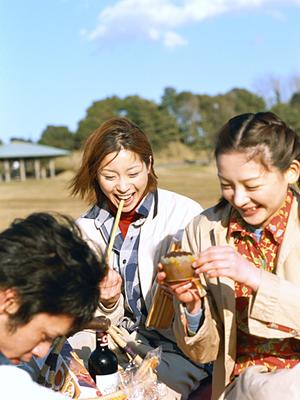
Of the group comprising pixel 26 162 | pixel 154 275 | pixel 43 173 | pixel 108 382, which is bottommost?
pixel 43 173

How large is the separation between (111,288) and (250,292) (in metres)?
0.83

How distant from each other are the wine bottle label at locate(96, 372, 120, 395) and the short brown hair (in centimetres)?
120

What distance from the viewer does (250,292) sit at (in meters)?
2.97

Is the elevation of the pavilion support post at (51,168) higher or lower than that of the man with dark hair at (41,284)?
lower

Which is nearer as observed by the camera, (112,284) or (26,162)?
(112,284)

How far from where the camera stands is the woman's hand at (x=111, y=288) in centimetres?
339

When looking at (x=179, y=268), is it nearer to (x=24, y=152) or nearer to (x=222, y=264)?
(x=222, y=264)

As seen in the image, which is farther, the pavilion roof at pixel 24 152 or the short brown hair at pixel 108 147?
the pavilion roof at pixel 24 152

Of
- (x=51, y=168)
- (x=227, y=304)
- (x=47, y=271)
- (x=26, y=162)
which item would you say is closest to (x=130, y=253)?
(x=227, y=304)

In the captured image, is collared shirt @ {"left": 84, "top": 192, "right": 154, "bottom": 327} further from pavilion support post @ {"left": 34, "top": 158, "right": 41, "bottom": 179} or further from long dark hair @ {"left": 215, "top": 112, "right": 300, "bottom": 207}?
pavilion support post @ {"left": 34, "top": 158, "right": 41, "bottom": 179}

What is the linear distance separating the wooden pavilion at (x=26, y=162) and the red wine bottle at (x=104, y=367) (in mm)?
42790

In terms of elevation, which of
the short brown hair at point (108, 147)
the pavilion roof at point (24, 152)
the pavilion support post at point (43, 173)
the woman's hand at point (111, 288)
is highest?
the short brown hair at point (108, 147)

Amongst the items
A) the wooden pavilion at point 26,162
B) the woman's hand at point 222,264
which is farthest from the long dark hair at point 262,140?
the wooden pavilion at point 26,162

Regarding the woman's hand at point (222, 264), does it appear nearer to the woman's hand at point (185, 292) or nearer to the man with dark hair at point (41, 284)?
the woman's hand at point (185, 292)
